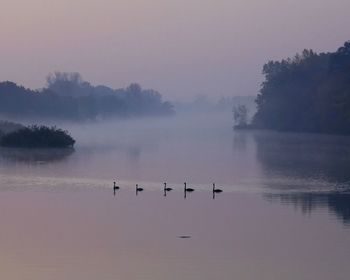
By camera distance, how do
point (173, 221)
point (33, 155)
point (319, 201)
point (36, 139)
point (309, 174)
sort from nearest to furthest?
point (173, 221) < point (319, 201) < point (309, 174) < point (33, 155) < point (36, 139)

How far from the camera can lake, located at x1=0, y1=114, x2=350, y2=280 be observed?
19797 mm

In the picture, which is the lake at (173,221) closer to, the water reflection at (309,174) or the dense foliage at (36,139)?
the water reflection at (309,174)

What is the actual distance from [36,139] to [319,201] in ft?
103

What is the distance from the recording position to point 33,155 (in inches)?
2053

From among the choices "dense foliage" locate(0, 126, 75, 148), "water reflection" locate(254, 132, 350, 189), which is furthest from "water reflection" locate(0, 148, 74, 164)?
"water reflection" locate(254, 132, 350, 189)

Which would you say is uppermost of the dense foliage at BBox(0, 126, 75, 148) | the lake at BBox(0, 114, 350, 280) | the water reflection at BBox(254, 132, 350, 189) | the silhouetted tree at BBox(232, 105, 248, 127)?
the silhouetted tree at BBox(232, 105, 248, 127)

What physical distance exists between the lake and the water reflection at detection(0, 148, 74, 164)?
2.47ft

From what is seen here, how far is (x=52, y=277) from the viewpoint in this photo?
18719 millimetres

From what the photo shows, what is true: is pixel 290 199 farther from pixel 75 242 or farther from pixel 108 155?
pixel 108 155

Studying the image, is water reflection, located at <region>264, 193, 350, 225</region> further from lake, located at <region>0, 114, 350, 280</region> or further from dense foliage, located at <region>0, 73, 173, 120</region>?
dense foliage, located at <region>0, 73, 173, 120</region>

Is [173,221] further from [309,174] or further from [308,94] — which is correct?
[308,94]

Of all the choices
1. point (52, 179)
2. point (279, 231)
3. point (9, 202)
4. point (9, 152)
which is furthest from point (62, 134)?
point (279, 231)

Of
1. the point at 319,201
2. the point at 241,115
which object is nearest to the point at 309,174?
the point at 319,201

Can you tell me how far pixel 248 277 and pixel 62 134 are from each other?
42.2 meters
